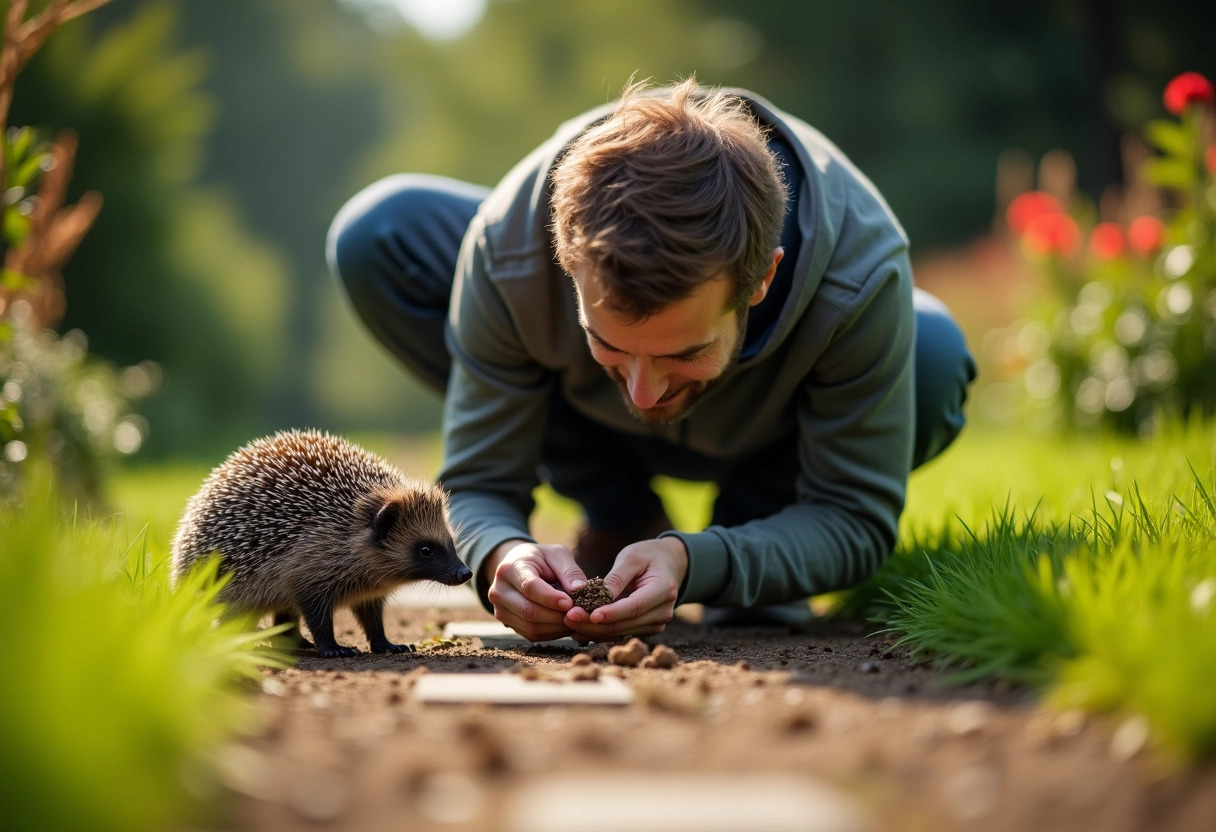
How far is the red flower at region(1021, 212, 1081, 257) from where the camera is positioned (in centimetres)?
791

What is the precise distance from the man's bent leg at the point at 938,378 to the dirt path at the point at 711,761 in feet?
5.38

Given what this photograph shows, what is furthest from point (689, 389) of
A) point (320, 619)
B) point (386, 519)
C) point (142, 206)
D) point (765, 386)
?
point (142, 206)

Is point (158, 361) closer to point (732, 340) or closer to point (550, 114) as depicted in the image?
point (732, 340)

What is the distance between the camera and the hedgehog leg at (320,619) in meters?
3.55

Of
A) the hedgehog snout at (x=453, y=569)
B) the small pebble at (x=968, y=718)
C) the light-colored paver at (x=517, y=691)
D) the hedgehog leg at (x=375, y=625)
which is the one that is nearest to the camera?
the small pebble at (x=968, y=718)

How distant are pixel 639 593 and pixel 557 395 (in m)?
1.45

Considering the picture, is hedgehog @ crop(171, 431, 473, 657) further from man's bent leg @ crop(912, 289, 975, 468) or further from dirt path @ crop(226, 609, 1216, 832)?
man's bent leg @ crop(912, 289, 975, 468)

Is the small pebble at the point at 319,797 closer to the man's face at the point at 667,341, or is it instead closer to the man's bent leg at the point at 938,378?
the man's face at the point at 667,341

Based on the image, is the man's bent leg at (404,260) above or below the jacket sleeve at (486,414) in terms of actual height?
above

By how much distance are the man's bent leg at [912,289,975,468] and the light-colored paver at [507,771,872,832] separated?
2.44 meters

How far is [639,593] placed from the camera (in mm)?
3104

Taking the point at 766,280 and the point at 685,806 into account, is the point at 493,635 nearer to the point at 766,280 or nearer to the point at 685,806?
the point at 766,280

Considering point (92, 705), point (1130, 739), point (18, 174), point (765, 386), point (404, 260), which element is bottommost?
point (1130, 739)

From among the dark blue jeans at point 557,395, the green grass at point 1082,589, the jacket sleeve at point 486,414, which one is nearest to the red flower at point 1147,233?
the green grass at point 1082,589
